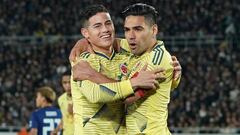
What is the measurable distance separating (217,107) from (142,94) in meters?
15.0

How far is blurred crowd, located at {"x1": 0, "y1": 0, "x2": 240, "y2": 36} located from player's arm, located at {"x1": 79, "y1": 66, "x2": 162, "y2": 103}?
17991 millimetres

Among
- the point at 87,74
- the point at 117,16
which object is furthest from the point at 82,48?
the point at 117,16

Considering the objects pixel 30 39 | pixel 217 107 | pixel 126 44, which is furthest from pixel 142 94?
pixel 30 39

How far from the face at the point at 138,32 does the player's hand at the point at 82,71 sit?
0.37m

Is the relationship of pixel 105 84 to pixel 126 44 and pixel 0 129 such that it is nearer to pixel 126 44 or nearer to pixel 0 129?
pixel 126 44

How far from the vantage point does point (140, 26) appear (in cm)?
554

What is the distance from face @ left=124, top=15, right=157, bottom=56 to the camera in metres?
5.53

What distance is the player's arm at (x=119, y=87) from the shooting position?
543 cm

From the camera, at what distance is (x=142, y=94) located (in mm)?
5461

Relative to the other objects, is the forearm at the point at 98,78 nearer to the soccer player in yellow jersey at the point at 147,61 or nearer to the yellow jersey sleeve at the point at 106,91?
the yellow jersey sleeve at the point at 106,91

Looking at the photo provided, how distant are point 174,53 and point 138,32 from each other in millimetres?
17516

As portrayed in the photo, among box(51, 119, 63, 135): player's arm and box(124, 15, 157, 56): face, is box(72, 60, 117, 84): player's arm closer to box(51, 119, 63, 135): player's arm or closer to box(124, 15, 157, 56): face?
box(124, 15, 157, 56): face

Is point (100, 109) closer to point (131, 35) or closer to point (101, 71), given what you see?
point (101, 71)

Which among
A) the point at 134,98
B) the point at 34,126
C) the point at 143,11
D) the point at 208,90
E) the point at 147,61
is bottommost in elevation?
the point at 208,90
